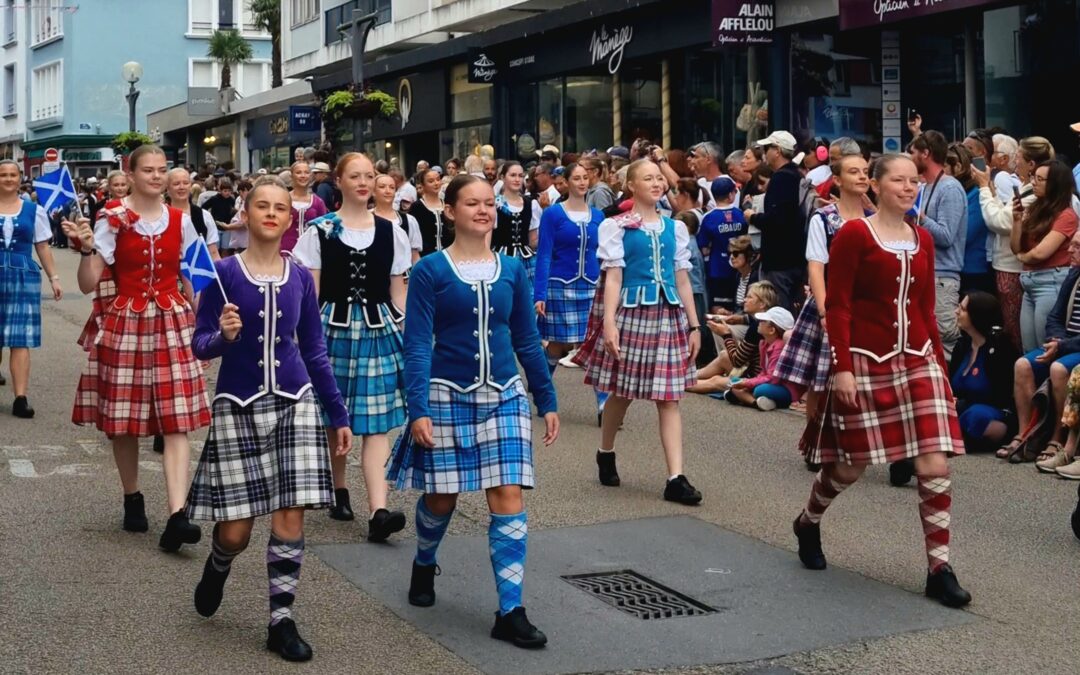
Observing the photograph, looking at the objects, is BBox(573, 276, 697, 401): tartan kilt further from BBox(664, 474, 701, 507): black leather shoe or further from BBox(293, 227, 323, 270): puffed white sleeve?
BBox(293, 227, 323, 270): puffed white sleeve

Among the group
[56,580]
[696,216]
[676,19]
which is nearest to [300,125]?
[676,19]

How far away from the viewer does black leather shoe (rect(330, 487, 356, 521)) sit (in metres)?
8.20

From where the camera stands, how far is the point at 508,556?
5.87 meters

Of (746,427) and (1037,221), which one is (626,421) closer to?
(746,427)

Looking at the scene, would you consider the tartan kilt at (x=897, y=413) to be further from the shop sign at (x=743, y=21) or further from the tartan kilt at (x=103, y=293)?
the shop sign at (x=743, y=21)

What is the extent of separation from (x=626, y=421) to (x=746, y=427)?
3.02 feet

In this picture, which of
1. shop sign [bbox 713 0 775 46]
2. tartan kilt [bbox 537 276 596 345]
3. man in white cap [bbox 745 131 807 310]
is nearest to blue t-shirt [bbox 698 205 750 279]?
man in white cap [bbox 745 131 807 310]

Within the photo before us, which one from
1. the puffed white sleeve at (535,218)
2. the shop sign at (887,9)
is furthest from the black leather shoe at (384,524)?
the shop sign at (887,9)

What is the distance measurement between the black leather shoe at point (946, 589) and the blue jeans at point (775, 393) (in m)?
5.77

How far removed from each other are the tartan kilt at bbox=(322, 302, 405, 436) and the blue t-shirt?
7157 millimetres

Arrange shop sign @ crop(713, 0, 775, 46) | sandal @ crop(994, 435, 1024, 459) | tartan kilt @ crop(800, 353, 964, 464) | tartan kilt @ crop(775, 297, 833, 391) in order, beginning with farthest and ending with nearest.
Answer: shop sign @ crop(713, 0, 775, 46)
sandal @ crop(994, 435, 1024, 459)
tartan kilt @ crop(775, 297, 833, 391)
tartan kilt @ crop(800, 353, 964, 464)

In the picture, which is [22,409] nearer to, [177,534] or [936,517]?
[177,534]

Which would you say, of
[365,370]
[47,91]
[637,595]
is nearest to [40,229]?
[365,370]

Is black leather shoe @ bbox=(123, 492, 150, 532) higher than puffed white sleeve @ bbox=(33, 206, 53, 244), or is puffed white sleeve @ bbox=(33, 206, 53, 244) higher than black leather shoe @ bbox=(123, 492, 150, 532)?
puffed white sleeve @ bbox=(33, 206, 53, 244)
